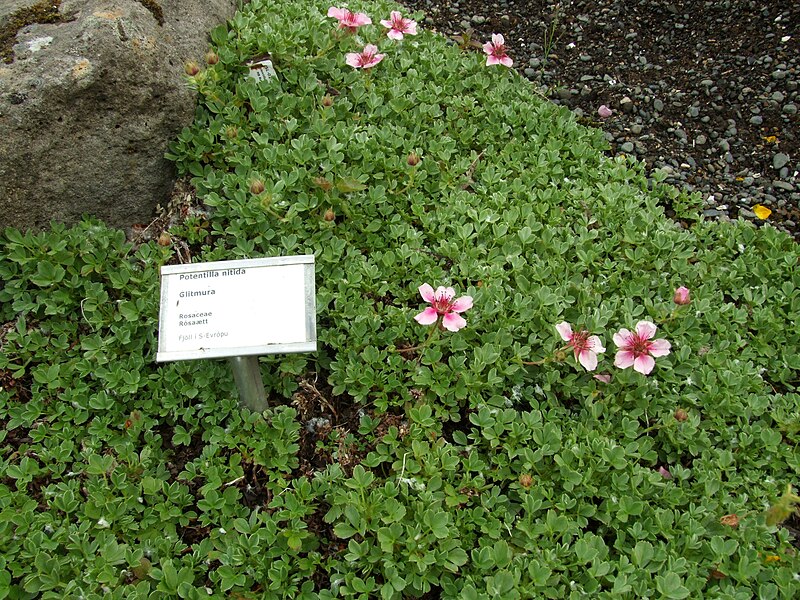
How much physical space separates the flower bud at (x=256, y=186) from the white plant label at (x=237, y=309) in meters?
0.68

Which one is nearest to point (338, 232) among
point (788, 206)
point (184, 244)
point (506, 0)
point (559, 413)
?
point (184, 244)

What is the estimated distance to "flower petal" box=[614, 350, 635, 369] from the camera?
2449mm

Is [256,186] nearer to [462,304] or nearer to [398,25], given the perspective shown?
[462,304]

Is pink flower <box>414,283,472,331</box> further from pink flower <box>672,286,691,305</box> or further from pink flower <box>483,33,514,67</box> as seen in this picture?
pink flower <box>483,33,514,67</box>

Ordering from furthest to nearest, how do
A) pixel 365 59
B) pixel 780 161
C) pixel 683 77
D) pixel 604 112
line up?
pixel 683 77 → pixel 604 112 → pixel 780 161 → pixel 365 59

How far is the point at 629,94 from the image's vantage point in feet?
15.1

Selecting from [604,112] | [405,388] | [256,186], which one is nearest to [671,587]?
[405,388]

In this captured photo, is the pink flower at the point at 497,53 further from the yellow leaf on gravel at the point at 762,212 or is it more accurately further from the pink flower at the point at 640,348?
the pink flower at the point at 640,348

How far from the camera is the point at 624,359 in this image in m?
2.46

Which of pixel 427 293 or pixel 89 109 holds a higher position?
pixel 89 109

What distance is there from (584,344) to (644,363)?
22cm

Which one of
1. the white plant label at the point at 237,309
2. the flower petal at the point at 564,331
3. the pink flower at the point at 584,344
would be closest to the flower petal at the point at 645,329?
the pink flower at the point at 584,344

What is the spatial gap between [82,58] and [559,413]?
7.56 ft

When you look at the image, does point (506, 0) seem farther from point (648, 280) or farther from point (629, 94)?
point (648, 280)
